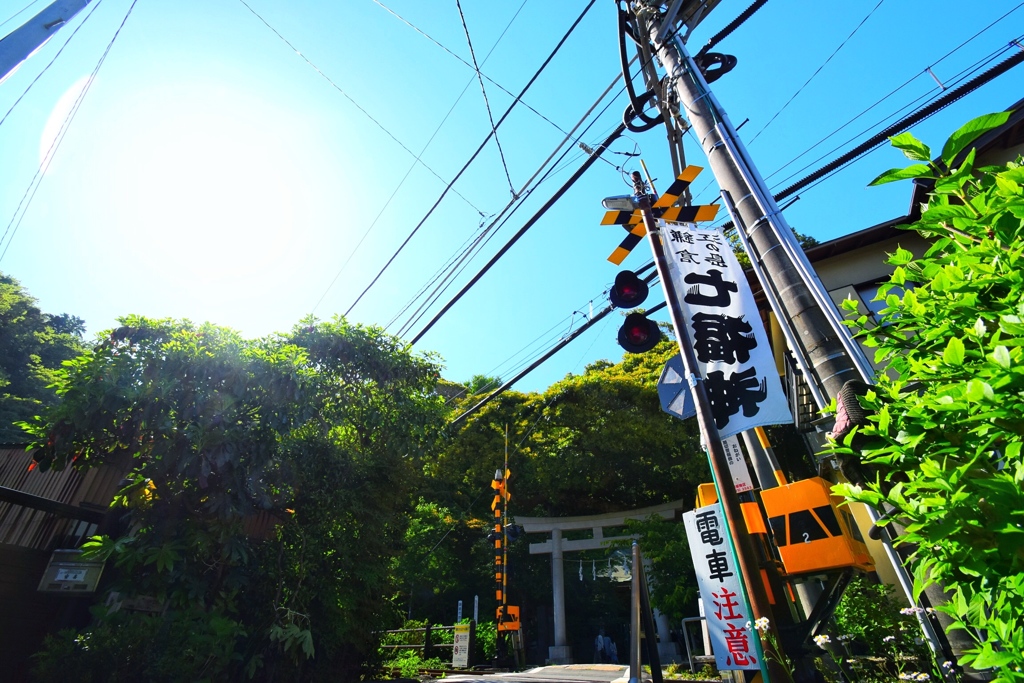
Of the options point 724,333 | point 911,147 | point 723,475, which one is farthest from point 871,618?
point 911,147

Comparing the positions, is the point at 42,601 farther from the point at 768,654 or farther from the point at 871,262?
the point at 871,262

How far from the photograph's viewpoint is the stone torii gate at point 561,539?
18.6 m

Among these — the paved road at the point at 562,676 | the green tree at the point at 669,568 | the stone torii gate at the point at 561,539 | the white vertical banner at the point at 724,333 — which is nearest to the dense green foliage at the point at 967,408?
the white vertical banner at the point at 724,333

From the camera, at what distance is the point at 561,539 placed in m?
20.4

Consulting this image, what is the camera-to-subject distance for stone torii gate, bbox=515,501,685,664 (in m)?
18.6

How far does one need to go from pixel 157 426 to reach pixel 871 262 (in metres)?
12.8

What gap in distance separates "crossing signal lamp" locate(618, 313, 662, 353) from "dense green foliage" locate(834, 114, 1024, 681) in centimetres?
351

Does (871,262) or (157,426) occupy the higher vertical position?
(871,262)

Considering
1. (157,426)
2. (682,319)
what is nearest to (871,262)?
(682,319)

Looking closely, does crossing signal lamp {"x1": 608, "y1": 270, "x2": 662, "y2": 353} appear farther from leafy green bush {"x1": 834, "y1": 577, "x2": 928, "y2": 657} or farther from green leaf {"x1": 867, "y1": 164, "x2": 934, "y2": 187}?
leafy green bush {"x1": 834, "y1": 577, "x2": 928, "y2": 657}

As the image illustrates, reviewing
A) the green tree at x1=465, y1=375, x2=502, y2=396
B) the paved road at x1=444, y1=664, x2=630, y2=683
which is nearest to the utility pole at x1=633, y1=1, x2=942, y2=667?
the paved road at x1=444, y1=664, x2=630, y2=683

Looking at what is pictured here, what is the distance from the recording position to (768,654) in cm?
353

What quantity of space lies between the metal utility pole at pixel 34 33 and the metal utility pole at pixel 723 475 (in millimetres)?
6645

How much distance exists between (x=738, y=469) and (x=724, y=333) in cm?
217
